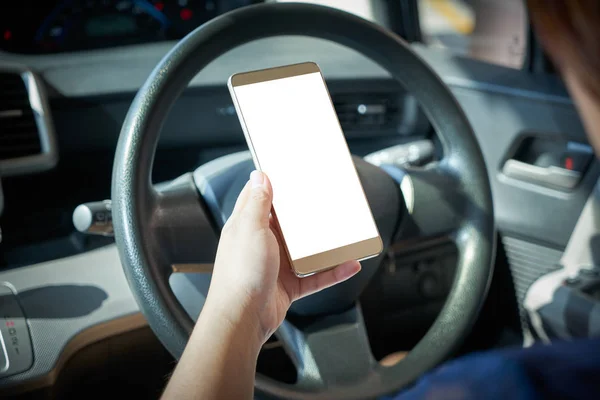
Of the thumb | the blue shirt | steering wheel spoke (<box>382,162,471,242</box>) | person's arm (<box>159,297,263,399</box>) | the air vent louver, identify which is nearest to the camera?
the blue shirt

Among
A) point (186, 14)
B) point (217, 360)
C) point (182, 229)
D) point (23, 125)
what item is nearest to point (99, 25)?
point (186, 14)

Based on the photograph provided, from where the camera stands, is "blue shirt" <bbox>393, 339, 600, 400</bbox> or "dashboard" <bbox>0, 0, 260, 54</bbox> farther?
"dashboard" <bbox>0, 0, 260, 54</bbox>

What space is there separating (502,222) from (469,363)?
1107 mm

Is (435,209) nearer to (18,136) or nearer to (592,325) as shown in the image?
(592,325)

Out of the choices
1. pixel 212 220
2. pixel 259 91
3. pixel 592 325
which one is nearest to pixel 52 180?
pixel 212 220

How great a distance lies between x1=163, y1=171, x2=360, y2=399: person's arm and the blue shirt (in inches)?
10.1

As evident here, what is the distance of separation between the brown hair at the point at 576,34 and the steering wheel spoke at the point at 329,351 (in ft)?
1.70

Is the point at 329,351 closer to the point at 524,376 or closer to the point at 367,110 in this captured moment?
the point at 524,376

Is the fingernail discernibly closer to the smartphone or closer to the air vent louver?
the smartphone

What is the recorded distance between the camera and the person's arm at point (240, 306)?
621mm

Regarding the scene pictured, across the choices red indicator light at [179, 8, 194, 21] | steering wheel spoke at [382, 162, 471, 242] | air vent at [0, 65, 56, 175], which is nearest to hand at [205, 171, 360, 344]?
steering wheel spoke at [382, 162, 471, 242]

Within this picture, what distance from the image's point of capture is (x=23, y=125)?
1229mm

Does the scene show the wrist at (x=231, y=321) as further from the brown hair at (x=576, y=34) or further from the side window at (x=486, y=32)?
the side window at (x=486, y=32)

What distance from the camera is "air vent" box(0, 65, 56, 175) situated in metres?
1.21
